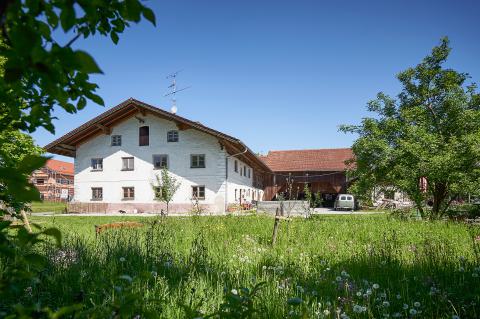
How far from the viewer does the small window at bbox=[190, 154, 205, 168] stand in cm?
2823

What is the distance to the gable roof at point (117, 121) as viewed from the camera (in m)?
26.9

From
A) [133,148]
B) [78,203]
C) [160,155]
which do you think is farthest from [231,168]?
[78,203]

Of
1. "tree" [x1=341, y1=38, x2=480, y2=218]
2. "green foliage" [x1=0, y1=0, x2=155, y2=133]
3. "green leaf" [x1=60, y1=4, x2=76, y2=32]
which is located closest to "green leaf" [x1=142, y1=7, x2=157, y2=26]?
"green foliage" [x1=0, y1=0, x2=155, y2=133]

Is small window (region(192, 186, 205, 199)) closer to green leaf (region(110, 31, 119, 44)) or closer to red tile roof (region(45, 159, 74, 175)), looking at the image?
green leaf (region(110, 31, 119, 44))

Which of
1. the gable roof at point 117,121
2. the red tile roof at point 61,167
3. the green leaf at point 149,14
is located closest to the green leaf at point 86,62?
the green leaf at point 149,14

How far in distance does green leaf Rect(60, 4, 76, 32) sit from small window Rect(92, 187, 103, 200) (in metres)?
31.7

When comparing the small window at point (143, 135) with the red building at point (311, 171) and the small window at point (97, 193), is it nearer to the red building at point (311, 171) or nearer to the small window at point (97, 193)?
the small window at point (97, 193)

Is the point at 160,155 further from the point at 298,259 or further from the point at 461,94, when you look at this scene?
the point at 298,259

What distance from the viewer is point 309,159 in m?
42.5

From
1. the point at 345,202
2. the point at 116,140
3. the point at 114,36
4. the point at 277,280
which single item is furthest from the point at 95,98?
the point at 345,202

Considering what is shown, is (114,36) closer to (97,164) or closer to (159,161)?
(159,161)

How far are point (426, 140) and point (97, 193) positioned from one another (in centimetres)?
2615

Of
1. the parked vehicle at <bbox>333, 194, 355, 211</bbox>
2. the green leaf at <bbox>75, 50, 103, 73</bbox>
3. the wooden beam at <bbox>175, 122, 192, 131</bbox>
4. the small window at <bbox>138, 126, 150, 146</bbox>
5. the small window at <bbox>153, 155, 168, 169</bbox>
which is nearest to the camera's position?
the green leaf at <bbox>75, 50, 103, 73</bbox>

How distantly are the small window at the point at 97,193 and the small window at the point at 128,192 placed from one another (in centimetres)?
221
